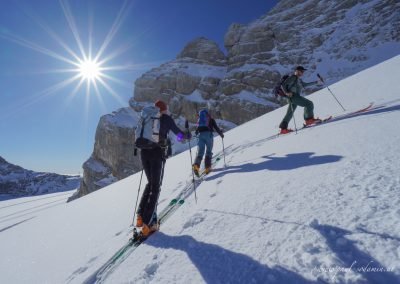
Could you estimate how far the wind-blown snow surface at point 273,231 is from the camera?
2404 millimetres

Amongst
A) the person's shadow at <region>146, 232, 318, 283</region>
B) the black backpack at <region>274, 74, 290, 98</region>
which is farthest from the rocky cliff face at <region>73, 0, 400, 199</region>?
the person's shadow at <region>146, 232, 318, 283</region>

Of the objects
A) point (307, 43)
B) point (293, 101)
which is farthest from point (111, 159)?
point (293, 101)

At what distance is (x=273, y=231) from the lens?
308 centimetres

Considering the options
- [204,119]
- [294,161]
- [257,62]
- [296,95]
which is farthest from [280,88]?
[257,62]

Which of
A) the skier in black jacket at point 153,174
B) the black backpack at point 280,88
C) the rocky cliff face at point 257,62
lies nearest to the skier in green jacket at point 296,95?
the black backpack at point 280,88

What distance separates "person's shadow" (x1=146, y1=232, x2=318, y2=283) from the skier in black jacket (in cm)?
109

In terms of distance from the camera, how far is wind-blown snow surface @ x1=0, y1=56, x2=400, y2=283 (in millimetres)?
2404

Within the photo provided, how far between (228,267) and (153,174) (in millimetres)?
2560

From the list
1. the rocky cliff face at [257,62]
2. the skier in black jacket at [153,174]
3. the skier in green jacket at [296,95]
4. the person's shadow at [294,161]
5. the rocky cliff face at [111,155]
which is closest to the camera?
the skier in black jacket at [153,174]

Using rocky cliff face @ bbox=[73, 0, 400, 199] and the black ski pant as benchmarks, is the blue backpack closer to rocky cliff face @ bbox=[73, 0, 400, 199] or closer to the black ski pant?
the black ski pant

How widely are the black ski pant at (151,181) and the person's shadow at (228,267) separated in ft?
3.81

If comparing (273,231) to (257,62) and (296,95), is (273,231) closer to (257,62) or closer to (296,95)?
(296,95)

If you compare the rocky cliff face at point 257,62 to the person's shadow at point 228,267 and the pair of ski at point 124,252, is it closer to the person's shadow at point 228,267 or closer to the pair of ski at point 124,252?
the pair of ski at point 124,252

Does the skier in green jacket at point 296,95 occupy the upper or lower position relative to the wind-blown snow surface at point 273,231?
upper
